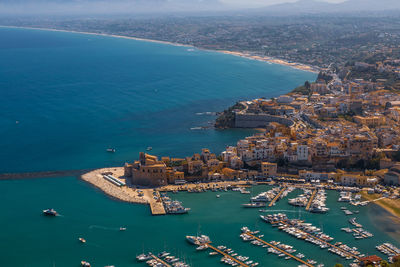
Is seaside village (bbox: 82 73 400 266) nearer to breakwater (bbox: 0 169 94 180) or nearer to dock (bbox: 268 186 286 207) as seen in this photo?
dock (bbox: 268 186 286 207)

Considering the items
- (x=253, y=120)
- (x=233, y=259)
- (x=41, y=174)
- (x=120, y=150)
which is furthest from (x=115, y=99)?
(x=233, y=259)

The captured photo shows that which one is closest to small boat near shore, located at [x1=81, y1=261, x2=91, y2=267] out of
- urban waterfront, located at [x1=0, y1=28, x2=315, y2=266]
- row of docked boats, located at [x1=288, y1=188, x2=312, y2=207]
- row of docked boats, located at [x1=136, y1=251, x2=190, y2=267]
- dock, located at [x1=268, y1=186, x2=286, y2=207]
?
urban waterfront, located at [x1=0, y1=28, x2=315, y2=266]

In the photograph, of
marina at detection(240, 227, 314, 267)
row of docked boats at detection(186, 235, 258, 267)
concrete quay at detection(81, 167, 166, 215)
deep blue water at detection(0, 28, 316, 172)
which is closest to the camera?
row of docked boats at detection(186, 235, 258, 267)

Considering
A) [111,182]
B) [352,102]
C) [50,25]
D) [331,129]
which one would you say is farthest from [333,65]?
[50,25]

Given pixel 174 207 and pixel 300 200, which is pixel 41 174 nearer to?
pixel 174 207

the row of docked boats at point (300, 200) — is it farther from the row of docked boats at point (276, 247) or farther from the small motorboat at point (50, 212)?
the small motorboat at point (50, 212)

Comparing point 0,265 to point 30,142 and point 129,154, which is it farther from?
point 30,142

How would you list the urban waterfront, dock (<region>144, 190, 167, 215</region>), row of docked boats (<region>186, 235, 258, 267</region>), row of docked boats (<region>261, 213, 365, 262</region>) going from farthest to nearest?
dock (<region>144, 190, 167, 215</region>), the urban waterfront, row of docked boats (<region>261, 213, 365, 262</region>), row of docked boats (<region>186, 235, 258, 267</region>)
